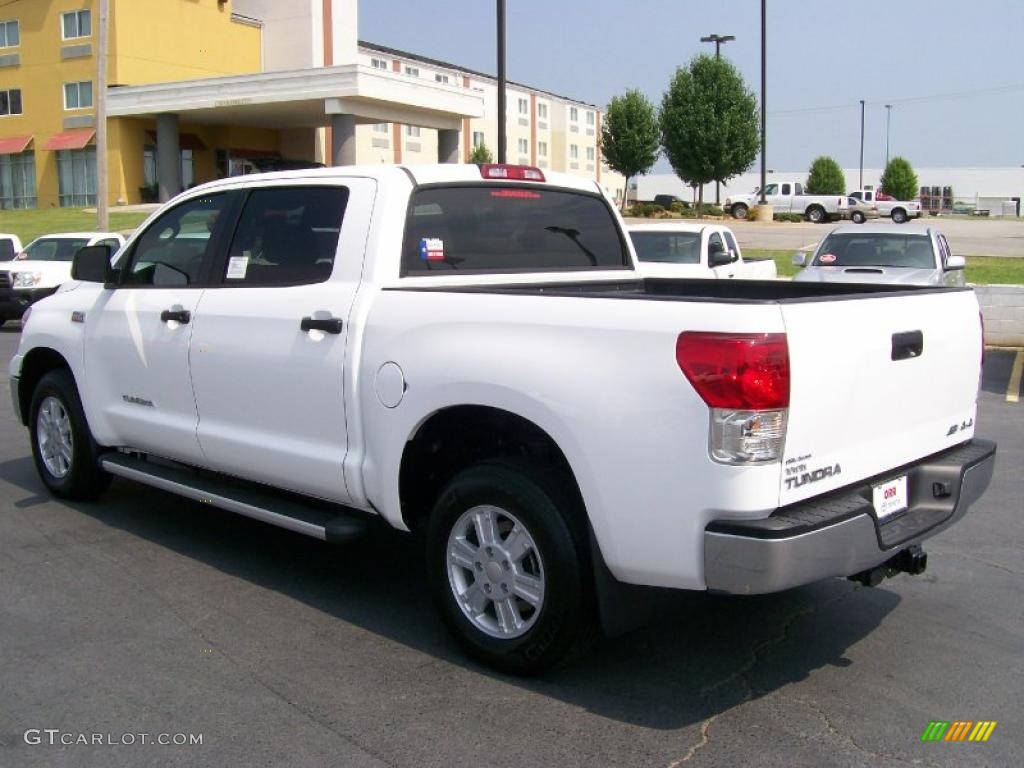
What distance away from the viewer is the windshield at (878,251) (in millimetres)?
15234

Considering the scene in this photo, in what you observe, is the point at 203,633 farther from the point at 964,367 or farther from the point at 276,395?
the point at 964,367

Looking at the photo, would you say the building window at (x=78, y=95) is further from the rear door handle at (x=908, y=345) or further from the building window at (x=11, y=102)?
the rear door handle at (x=908, y=345)

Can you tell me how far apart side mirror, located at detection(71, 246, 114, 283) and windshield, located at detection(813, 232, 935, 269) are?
11782 mm

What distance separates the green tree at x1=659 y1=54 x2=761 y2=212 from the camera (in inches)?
1956

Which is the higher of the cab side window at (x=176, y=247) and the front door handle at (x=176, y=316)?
the cab side window at (x=176, y=247)

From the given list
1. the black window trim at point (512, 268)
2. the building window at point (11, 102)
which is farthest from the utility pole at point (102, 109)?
the building window at point (11, 102)

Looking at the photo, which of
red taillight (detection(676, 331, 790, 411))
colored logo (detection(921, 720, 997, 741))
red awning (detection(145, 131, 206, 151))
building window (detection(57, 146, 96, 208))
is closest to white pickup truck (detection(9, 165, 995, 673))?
red taillight (detection(676, 331, 790, 411))

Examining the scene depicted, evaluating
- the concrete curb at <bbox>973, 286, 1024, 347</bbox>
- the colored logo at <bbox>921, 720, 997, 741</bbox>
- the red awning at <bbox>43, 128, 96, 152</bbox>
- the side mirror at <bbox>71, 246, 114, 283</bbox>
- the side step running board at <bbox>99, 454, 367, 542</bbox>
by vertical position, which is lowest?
the colored logo at <bbox>921, 720, 997, 741</bbox>

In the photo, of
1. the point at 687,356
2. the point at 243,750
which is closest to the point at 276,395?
the point at 243,750

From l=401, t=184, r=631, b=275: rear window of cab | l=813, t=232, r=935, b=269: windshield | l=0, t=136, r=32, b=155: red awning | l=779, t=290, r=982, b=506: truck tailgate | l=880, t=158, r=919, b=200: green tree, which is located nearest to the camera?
l=779, t=290, r=982, b=506: truck tailgate

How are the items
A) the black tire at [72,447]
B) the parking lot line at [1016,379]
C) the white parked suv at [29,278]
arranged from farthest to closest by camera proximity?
1. the white parked suv at [29,278]
2. the parking lot line at [1016,379]
3. the black tire at [72,447]

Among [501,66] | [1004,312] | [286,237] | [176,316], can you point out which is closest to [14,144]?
[501,66]

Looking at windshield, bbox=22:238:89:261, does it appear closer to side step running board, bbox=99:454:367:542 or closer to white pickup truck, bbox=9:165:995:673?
white pickup truck, bbox=9:165:995:673

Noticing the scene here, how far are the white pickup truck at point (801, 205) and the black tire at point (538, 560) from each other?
4682 cm
